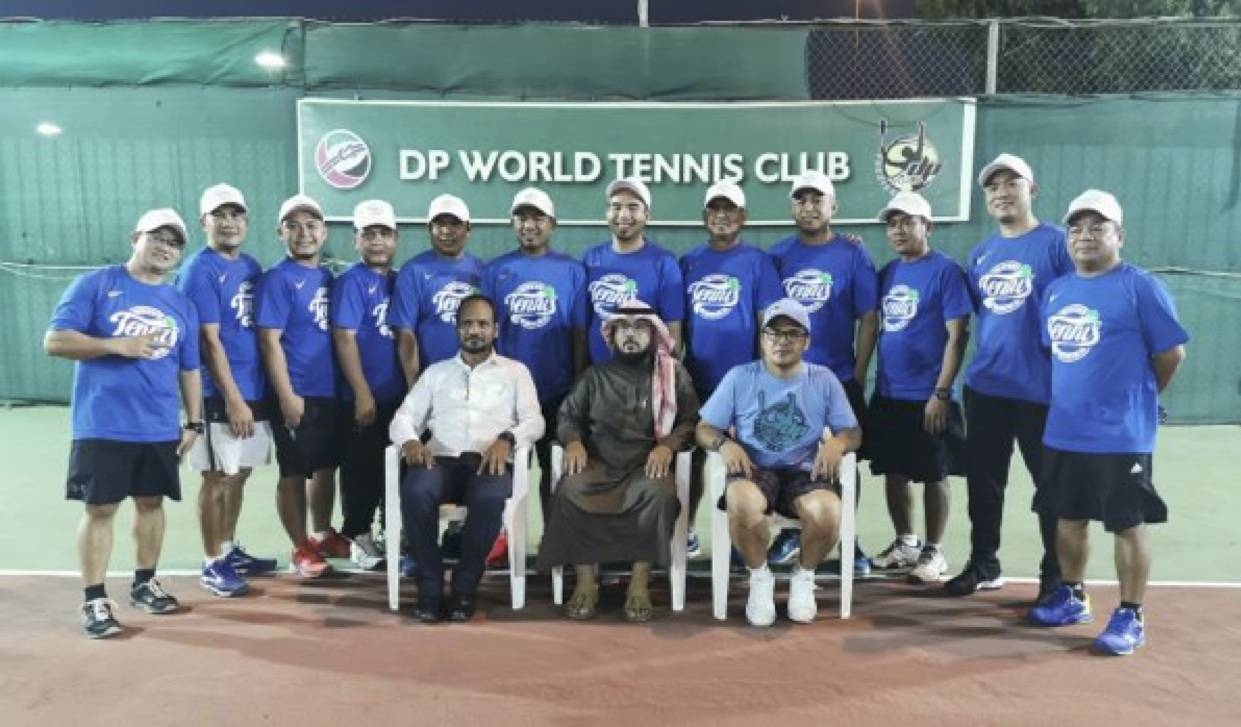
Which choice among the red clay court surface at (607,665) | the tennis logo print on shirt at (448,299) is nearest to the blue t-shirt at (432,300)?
the tennis logo print on shirt at (448,299)

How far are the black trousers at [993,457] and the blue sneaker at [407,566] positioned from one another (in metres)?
2.43

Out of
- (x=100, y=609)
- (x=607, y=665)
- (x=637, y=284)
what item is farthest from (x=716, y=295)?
(x=100, y=609)

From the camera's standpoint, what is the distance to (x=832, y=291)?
417cm

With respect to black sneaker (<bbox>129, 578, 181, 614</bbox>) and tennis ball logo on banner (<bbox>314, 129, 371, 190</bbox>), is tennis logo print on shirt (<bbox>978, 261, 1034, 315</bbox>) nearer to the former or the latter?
black sneaker (<bbox>129, 578, 181, 614</bbox>)

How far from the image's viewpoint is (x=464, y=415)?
393cm

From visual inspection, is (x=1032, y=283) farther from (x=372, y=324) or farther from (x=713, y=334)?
(x=372, y=324)

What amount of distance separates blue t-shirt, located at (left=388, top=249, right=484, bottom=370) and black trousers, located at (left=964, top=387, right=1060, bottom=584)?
2.22 metres

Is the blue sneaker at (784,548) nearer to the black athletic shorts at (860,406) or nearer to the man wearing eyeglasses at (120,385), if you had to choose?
the black athletic shorts at (860,406)

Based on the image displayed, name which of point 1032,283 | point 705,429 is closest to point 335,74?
point 705,429

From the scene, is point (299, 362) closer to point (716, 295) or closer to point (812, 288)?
point (716, 295)

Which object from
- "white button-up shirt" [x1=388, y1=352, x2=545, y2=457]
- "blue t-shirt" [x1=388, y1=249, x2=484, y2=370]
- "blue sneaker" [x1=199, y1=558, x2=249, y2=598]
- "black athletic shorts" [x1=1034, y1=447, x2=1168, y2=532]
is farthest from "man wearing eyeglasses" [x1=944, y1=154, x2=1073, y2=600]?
"blue sneaker" [x1=199, y1=558, x2=249, y2=598]

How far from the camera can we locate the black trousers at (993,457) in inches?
149

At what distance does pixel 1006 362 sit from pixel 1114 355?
0.54m

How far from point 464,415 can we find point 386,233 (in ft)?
3.19
